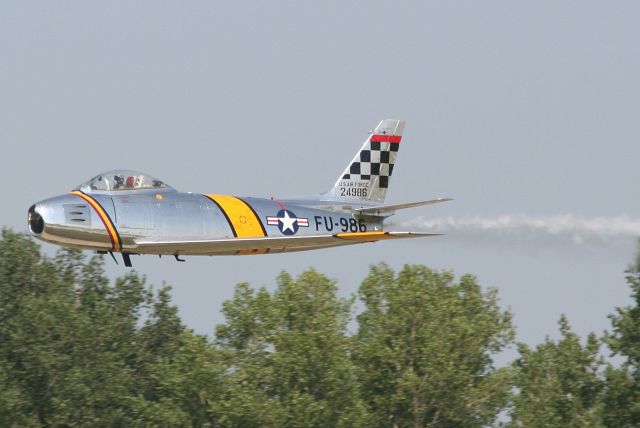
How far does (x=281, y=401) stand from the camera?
51.8 meters

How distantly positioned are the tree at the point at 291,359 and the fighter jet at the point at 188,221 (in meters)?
10.7

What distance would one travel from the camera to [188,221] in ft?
123

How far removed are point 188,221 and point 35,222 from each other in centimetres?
390

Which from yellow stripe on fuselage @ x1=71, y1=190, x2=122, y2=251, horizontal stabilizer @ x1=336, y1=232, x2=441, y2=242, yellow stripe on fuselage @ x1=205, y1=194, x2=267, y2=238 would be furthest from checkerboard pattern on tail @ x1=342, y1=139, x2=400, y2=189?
yellow stripe on fuselage @ x1=71, y1=190, x2=122, y2=251

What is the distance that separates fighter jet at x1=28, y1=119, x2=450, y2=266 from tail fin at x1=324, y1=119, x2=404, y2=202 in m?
0.65

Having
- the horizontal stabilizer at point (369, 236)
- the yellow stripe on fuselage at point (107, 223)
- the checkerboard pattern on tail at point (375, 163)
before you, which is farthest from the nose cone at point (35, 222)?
the checkerboard pattern on tail at point (375, 163)

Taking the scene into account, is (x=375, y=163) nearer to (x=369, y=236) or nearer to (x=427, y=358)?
(x=369, y=236)

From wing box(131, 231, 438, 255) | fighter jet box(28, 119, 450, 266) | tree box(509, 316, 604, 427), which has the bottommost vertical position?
tree box(509, 316, 604, 427)

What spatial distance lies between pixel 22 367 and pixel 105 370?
13.0 ft

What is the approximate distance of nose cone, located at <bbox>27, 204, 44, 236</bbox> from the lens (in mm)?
35656

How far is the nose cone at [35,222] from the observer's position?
35.7 m

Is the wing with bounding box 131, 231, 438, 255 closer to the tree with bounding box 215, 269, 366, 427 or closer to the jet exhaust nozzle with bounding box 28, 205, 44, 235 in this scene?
the jet exhaust nozzle with bounding box 28, 205, 44, 235

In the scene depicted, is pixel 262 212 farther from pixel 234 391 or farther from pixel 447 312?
pixel 447 312

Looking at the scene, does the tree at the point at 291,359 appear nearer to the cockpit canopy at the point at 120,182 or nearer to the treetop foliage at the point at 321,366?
the treetop foliage at the point at 321,366
